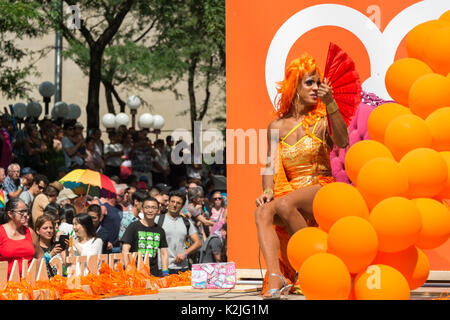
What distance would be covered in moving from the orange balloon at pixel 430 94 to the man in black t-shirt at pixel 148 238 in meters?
3.84

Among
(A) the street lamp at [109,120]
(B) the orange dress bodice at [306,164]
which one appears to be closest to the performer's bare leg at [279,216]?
(B) the orange dress bodice at [306,164]

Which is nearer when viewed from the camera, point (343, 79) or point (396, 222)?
point (396, 222)

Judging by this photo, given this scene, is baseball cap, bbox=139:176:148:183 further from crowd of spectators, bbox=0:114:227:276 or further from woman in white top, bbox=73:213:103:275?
woman in white top, bbox=73:213:103:275

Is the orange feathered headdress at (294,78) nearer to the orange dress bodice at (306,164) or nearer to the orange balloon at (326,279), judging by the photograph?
the orange dress bodice at (306,164)

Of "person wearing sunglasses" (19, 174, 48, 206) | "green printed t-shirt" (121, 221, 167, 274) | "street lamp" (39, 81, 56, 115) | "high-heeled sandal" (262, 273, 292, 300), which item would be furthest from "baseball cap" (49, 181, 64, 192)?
"street lamp" (39, 81, 56, 115)

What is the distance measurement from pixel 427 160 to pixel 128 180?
35.1 feet

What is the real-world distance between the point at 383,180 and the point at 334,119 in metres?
1.33

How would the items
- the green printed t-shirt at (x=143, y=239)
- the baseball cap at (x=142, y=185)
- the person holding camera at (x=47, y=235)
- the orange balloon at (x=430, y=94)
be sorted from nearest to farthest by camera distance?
the orange balloon at (x=430, y=94)
the person holding camera at (x=47, y=235)
the green printed t-shirt at (x=143, y=239)
the baseball cap at (x=142, y=185)

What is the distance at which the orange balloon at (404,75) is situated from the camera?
480 centimetres

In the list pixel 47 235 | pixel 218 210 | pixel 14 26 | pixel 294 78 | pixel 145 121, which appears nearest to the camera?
pixel 294 78

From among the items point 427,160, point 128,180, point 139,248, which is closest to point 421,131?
point 427,160

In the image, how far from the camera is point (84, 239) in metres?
7.72

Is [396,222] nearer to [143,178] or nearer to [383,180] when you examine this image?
[383,180]

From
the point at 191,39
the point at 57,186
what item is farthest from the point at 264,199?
the point at 191,39
